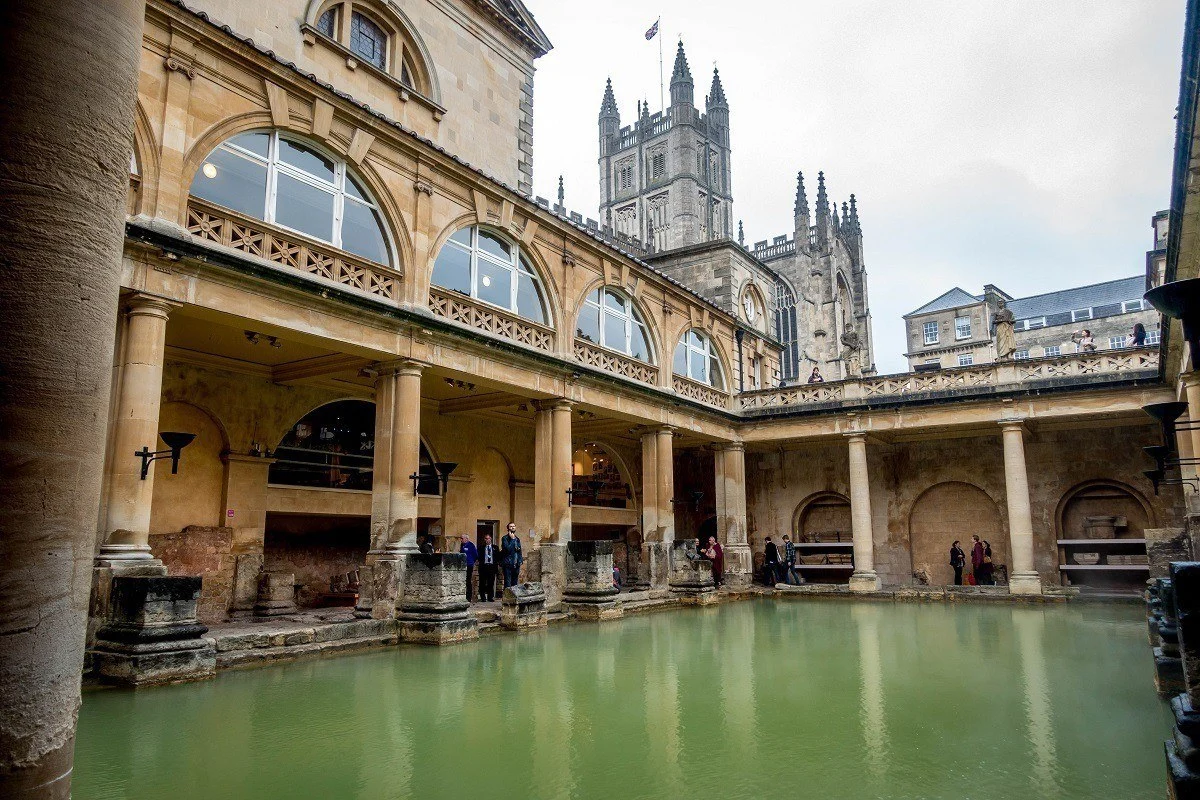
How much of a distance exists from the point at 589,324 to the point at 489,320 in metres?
4.03

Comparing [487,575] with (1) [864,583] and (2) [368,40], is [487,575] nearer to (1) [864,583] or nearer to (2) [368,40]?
(1) [864,583]

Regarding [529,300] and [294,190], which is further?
[529,300]

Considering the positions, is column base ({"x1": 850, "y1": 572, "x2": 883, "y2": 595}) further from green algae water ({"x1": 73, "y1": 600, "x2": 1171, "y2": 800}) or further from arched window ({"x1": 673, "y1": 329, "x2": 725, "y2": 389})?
green algae water ({"x1": 73, "y1": 600, "x2": 1171, "y2": 800})

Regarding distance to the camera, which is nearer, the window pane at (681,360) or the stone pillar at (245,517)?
the stone pillar at (245,517)

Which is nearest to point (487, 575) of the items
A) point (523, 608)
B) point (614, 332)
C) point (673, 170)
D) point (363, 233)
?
point (523, 608)

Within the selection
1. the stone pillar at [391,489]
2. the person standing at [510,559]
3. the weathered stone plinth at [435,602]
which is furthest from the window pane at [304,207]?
the person standing at [510,559]

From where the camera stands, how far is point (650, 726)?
6.44 m

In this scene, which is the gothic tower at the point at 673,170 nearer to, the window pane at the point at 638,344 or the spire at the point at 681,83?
the spire at the point at 681,83

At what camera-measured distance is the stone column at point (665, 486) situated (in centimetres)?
2025

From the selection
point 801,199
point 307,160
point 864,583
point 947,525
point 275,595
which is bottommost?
point 864,583

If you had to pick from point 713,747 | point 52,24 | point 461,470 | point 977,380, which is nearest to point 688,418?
point 461,470

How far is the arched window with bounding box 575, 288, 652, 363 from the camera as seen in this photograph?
1897 cm

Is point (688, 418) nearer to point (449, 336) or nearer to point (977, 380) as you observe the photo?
point (977, 380)

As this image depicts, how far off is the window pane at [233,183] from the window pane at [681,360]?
12.8m
